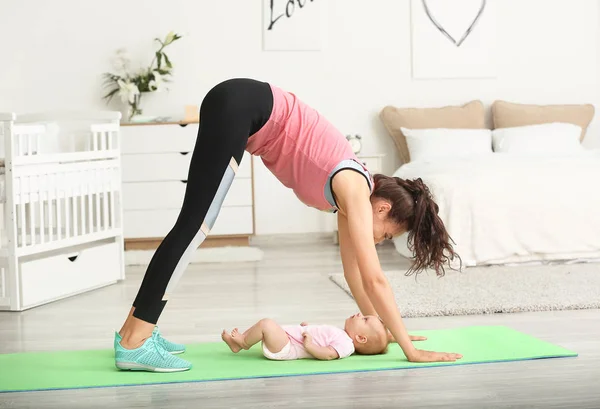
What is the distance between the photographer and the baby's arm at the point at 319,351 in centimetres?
252

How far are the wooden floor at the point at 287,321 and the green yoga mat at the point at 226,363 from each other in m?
0.04

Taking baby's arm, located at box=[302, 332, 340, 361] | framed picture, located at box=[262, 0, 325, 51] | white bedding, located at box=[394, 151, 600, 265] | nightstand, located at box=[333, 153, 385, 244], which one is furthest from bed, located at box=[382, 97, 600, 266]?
baby's arm, located at box=[302, 332, 340, 361]

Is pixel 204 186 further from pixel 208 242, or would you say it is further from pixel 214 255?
pixel 208 242

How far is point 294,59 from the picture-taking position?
561cm

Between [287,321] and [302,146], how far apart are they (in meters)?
1.01

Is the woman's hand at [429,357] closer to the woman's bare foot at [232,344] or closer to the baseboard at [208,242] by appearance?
the woman's bare foot at [232,344]

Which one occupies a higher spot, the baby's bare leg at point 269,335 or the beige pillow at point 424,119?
the beige pillow at point 424,119

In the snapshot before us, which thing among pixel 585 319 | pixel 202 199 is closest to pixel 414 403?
pixel 202 199

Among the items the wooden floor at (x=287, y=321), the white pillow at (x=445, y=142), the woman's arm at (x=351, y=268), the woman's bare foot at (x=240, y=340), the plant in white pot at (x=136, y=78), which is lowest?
the wooden floor at (x=287, y=321)

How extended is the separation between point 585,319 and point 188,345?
4.76 ft

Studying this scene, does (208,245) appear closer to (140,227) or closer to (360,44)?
(140,227)

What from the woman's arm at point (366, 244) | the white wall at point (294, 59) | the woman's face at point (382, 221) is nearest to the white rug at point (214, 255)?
the white wall at point (294, 59)

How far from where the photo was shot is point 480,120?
568 centimetres

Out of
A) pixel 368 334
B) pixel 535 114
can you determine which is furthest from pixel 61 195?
pixel 535 114
